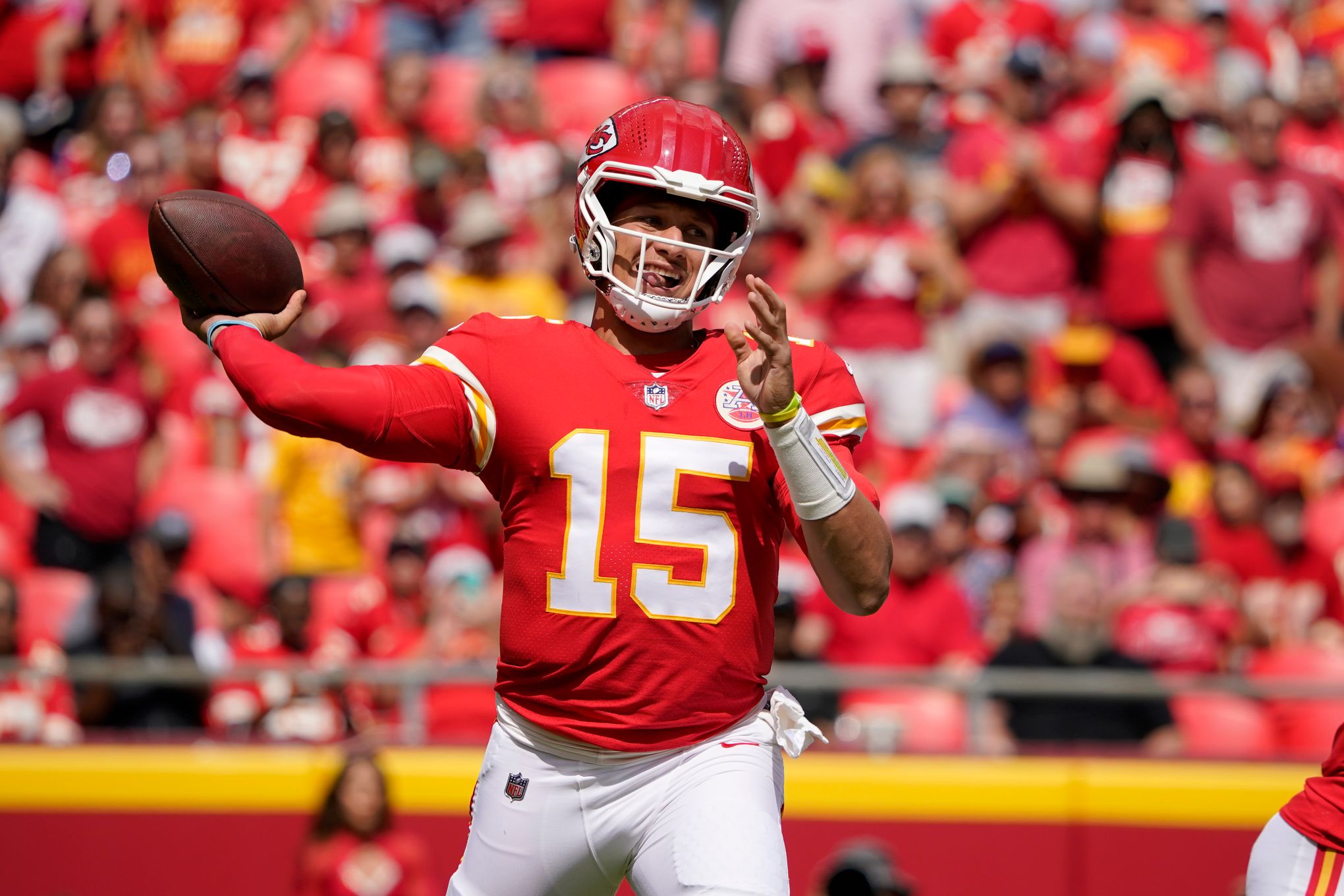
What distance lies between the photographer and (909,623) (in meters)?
6.78

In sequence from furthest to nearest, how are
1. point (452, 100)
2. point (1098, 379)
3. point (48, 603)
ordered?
point (452, 100), point (1098, 379), point (48, 603)

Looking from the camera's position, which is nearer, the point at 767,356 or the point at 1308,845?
the point at 767,356

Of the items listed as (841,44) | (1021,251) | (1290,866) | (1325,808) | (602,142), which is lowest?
(1290,866)

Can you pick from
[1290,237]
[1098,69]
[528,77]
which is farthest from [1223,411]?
[528,77]

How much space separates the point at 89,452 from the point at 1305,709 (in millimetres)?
5368

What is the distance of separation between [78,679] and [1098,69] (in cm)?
645

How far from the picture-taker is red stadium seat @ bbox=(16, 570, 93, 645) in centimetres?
738

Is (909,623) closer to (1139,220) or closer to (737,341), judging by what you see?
(1139,220)

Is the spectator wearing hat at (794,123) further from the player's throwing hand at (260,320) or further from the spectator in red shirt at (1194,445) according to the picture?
the player's throwing hand at (260,320)

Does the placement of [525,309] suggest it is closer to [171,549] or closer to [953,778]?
[171,549]

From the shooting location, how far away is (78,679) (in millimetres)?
6168

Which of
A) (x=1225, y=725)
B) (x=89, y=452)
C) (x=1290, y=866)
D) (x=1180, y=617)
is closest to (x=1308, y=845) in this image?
(x=1290, y=866)

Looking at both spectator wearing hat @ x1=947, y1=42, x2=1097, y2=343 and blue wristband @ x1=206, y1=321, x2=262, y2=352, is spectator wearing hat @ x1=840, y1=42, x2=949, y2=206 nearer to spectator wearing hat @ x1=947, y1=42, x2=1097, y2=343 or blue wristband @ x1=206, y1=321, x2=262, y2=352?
spectator wearing hat @ x1=947, y1=42, x2=1097, y2=343

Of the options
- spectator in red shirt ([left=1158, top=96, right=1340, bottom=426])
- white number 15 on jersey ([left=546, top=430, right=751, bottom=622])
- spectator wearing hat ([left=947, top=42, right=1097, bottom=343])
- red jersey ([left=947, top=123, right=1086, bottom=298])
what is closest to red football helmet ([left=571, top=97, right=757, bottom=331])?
white number 15 on jersey ([left=546, top=430, right=751, bottom=622])
